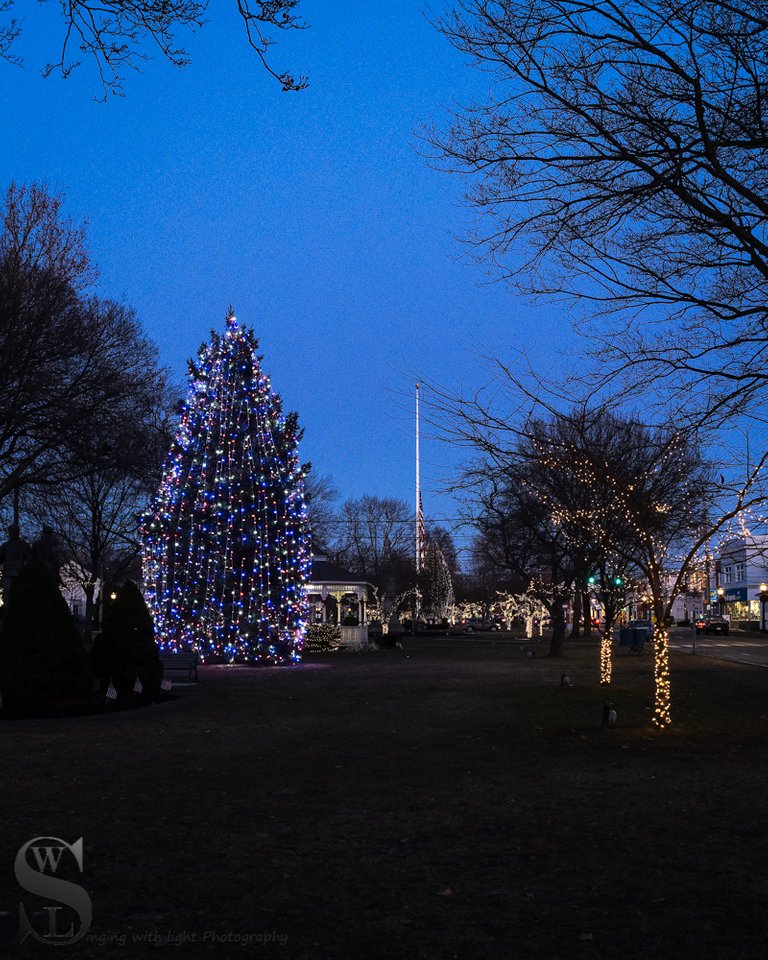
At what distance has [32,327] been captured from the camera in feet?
63.9

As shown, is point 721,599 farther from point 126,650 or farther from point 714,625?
point 126,650

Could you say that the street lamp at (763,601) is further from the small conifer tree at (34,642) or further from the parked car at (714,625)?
the small conifer tree at (34,642)

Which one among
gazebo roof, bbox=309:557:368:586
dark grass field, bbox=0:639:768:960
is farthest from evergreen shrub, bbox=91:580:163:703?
gazebo roof, bbox=309:557:368:586

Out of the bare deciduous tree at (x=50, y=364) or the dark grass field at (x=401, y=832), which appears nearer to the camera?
the dark grass field at (x=401, y=832)

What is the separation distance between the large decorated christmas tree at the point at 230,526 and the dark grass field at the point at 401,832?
15.3m

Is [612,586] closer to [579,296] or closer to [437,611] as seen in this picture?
[579,296]

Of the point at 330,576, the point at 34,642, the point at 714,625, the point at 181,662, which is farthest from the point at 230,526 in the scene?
the point at 714,625

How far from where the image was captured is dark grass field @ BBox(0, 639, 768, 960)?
5.45 m

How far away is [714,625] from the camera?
78000 millimetres

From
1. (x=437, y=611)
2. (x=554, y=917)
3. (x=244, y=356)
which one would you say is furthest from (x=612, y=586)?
(x=437, y=611)

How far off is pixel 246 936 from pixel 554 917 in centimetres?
167

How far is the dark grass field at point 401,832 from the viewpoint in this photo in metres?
5.45

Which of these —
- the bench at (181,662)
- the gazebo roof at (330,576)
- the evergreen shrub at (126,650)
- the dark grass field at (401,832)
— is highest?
the gazebo roof at (330,576)

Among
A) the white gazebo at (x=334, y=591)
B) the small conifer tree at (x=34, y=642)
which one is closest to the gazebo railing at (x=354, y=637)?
the white gazebo at (x=334, y=591)
